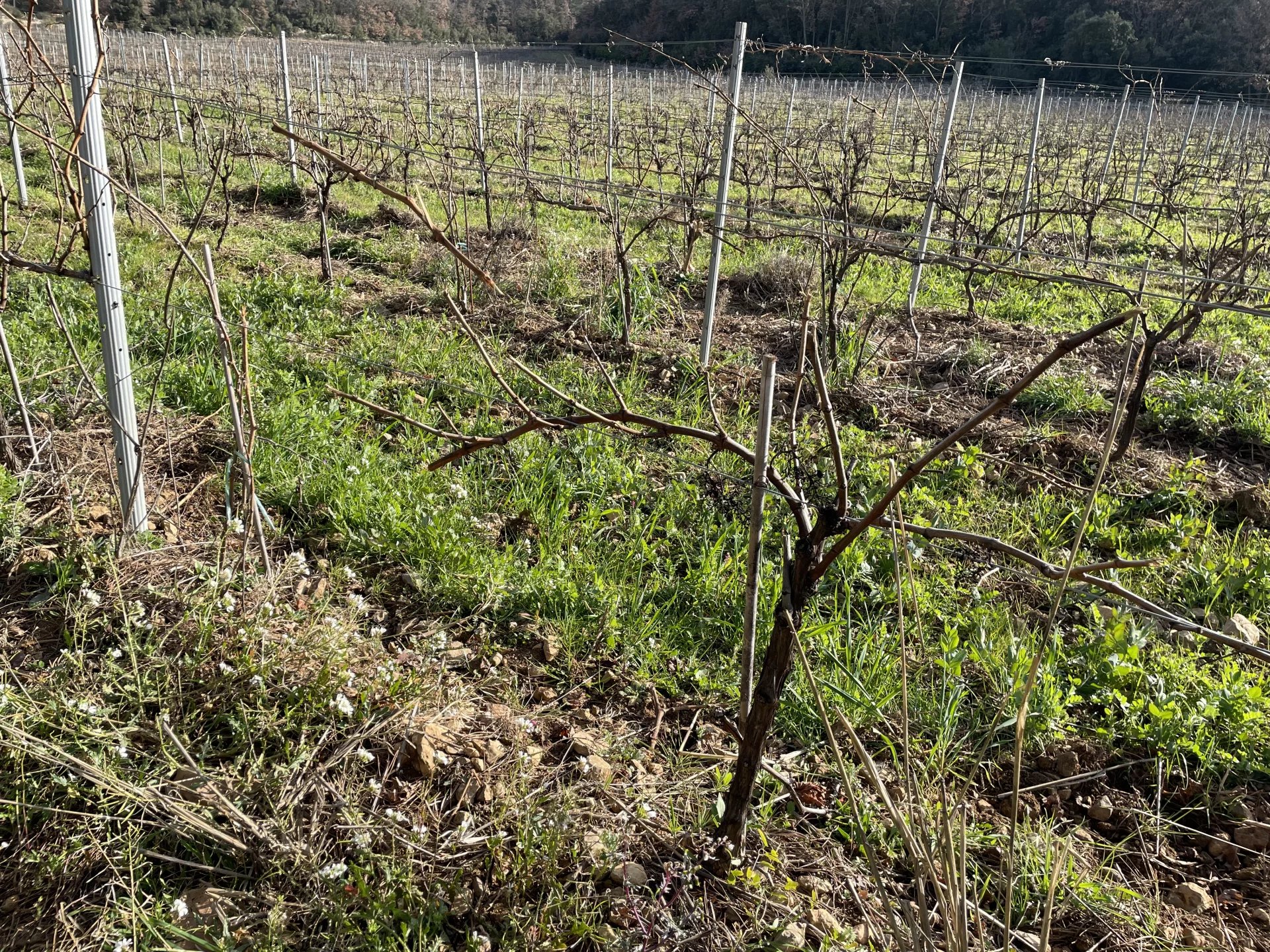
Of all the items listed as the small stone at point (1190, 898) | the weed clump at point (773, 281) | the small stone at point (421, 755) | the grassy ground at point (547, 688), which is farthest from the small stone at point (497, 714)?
the weed clump at point (773, 281)

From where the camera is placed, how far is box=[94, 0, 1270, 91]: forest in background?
35594 millimetres

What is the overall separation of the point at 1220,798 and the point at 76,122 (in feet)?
11.4

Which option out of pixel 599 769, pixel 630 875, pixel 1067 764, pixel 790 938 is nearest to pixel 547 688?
pixel 599 769

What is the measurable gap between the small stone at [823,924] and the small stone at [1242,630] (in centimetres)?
184

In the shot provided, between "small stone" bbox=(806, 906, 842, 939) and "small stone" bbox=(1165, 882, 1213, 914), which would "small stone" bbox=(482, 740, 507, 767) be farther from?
"small stone" bbox=(1165, 882, 1213, 914)

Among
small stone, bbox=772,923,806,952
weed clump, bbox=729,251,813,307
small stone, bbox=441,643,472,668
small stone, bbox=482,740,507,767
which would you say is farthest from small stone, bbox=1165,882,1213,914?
weed clump, bbox=729,251,813,307

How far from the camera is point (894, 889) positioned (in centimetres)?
190

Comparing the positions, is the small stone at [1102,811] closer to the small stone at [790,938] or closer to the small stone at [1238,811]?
the small stone at [1238,811]

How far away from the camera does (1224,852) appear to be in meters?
2.11

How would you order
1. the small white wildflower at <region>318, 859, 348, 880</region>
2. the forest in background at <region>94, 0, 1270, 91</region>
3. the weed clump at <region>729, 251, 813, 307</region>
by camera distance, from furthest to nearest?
1. the forest in background at <region>94, 0, 1270, 91</region>
2. the weed clump at <region>729, 251, 813, 307</region>
3. the small white wildflower at <region>318, 859, 348, 880</region>

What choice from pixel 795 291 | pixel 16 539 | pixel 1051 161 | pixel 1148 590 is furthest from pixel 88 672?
pixel 1051 161

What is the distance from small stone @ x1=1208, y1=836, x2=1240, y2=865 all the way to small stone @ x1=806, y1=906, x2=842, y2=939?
1074mm

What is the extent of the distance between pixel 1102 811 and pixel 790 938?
1.04 meters

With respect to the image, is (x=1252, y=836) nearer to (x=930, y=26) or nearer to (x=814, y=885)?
(x=814, y=885)
